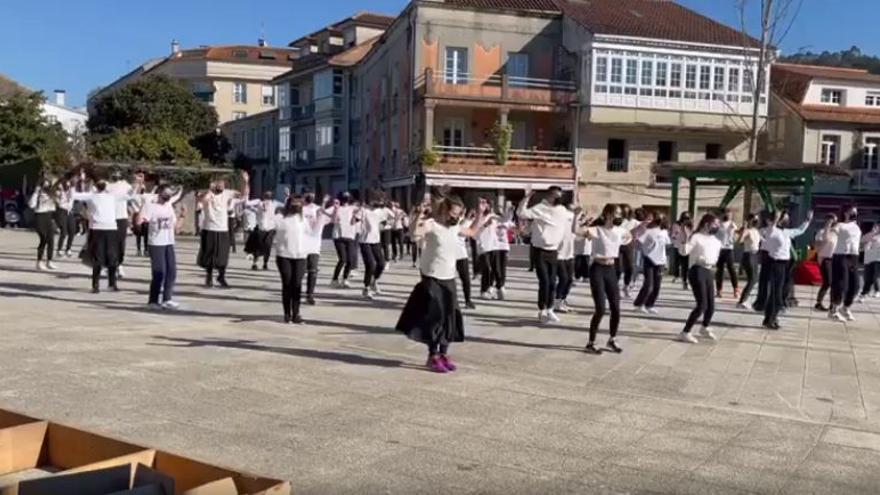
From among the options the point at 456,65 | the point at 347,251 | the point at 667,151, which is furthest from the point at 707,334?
the point at 667,151

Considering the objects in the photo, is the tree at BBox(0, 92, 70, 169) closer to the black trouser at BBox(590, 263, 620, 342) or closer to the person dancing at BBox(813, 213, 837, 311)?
the person dancing at BBox(813, 213, 837, 311)

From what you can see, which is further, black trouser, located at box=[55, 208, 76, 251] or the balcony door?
the balcony door

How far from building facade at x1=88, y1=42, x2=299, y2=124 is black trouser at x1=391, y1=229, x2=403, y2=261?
57379 mm

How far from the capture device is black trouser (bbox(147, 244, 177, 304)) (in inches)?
501

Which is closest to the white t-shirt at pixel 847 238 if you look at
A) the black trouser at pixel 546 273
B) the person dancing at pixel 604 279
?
the black trouser at pixel 546 273

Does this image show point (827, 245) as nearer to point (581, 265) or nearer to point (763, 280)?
point (763, 280)

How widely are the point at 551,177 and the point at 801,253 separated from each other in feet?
61.7

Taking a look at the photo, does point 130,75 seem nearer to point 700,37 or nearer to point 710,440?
point 700,37

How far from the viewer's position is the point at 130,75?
97062 mm

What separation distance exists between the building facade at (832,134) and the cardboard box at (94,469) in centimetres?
4309

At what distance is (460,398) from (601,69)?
34.7m

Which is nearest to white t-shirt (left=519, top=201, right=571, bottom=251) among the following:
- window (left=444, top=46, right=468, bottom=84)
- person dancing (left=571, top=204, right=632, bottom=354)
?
person dancing (left=571, top=204, right=632, bottom=354)

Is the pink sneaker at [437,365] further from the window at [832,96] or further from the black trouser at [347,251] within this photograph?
the window at [832,96]

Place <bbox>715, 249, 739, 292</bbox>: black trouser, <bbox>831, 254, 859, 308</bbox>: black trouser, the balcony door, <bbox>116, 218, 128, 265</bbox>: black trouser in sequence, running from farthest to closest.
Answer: the balcony door → <bbox>715, 249, 739, 292</bbox>: black trouser → <bbox>831, 254, 859, 308</bbox>: black trouser → <bbox>116, 218, 128, 265</bbox>: black trouser
